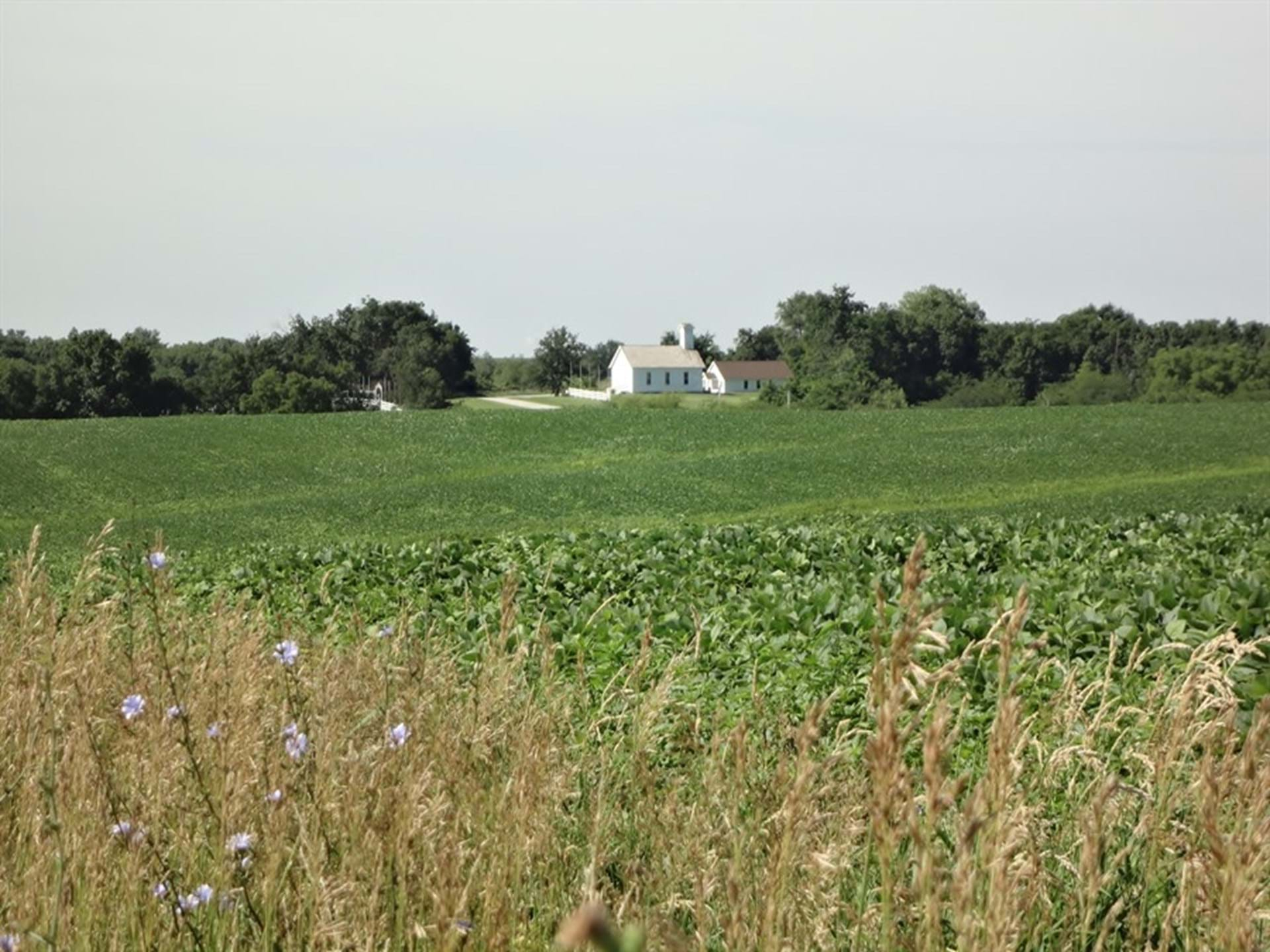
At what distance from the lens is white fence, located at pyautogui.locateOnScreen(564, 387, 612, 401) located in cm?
7669

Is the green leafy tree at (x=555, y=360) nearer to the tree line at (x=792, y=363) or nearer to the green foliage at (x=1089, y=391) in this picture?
the tree line at (x=792, y=363)

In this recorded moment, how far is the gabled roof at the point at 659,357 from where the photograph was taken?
93.9 metres

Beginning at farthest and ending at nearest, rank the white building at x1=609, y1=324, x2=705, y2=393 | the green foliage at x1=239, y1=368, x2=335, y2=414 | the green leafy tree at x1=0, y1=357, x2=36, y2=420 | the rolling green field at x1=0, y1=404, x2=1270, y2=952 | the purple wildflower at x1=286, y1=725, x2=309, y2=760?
the white building at x1=609, y1=324, x2=705, y2=393, the green foliage at x1=239, y1=368, x2=335, y2=414, the green leafy tree at x1=0, y1=357, x2=36, y2=420, the purple wildflower at x1=286, y1=725, x2=309, y2=760, the rolling green field at x1=0, y1=404, x2=1270, y2=952

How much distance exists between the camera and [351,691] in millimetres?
4410

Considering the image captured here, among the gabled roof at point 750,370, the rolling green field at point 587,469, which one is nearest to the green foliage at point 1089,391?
the gabled roof at point 750,370

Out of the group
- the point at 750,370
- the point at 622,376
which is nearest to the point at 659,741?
the point at 750,370

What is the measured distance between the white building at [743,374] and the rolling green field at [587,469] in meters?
53.0

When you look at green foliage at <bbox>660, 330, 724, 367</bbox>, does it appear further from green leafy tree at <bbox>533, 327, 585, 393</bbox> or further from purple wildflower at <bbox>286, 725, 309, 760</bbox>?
purple wildflower at <bbox>286, 725, 309, 760</bbox>

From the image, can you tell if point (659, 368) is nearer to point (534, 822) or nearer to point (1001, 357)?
point (1001, 357)

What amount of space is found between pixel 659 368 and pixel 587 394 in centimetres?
1468

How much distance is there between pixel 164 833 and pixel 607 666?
4.56m

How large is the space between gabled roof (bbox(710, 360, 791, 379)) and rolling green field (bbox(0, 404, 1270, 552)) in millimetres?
53088

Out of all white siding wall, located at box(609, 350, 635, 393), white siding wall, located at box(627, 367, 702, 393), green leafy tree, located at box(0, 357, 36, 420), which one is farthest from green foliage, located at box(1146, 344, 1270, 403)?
green leafy tree, located at box(0, 357, 36, 420)

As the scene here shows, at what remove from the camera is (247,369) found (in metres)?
64.1
